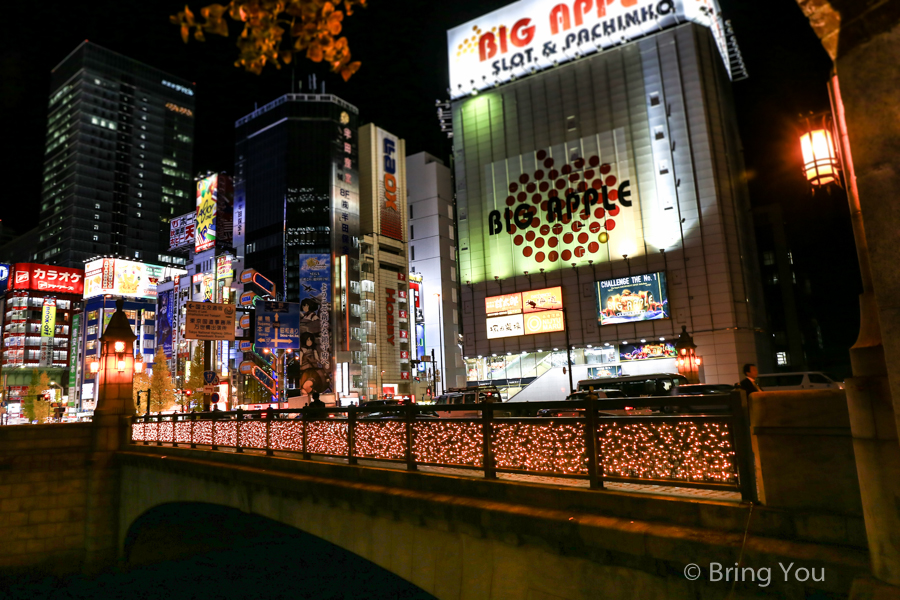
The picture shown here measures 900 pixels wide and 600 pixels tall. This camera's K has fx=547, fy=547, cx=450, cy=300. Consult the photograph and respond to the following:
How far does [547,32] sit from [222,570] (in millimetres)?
49278

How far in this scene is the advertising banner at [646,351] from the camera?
4306cm

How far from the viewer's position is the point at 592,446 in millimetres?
6211

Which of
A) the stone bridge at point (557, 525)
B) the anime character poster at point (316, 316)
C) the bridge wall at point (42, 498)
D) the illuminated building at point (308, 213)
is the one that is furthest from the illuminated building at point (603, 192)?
the illuminated building at point (308, 213)

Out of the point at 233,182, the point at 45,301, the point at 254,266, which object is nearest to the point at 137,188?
the point at 45,301

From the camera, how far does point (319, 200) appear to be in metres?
87.2

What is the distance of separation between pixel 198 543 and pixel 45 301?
109 meters

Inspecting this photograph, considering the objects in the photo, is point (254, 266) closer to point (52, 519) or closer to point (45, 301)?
point (45, 301)

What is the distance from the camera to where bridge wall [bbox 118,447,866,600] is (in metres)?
4.64

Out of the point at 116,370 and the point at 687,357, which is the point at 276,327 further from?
the point at 687,357

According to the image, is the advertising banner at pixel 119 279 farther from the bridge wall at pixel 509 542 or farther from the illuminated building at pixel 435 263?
the bridge wall at pixel 509 542

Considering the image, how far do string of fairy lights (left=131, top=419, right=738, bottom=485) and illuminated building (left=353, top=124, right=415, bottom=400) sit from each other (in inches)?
2818

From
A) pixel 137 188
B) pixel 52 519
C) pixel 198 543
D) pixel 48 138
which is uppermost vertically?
pixel 48 138

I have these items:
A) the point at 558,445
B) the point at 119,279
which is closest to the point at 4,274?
the point at 119,279

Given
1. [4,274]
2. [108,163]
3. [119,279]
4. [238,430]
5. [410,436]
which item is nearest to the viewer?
[410,436]
